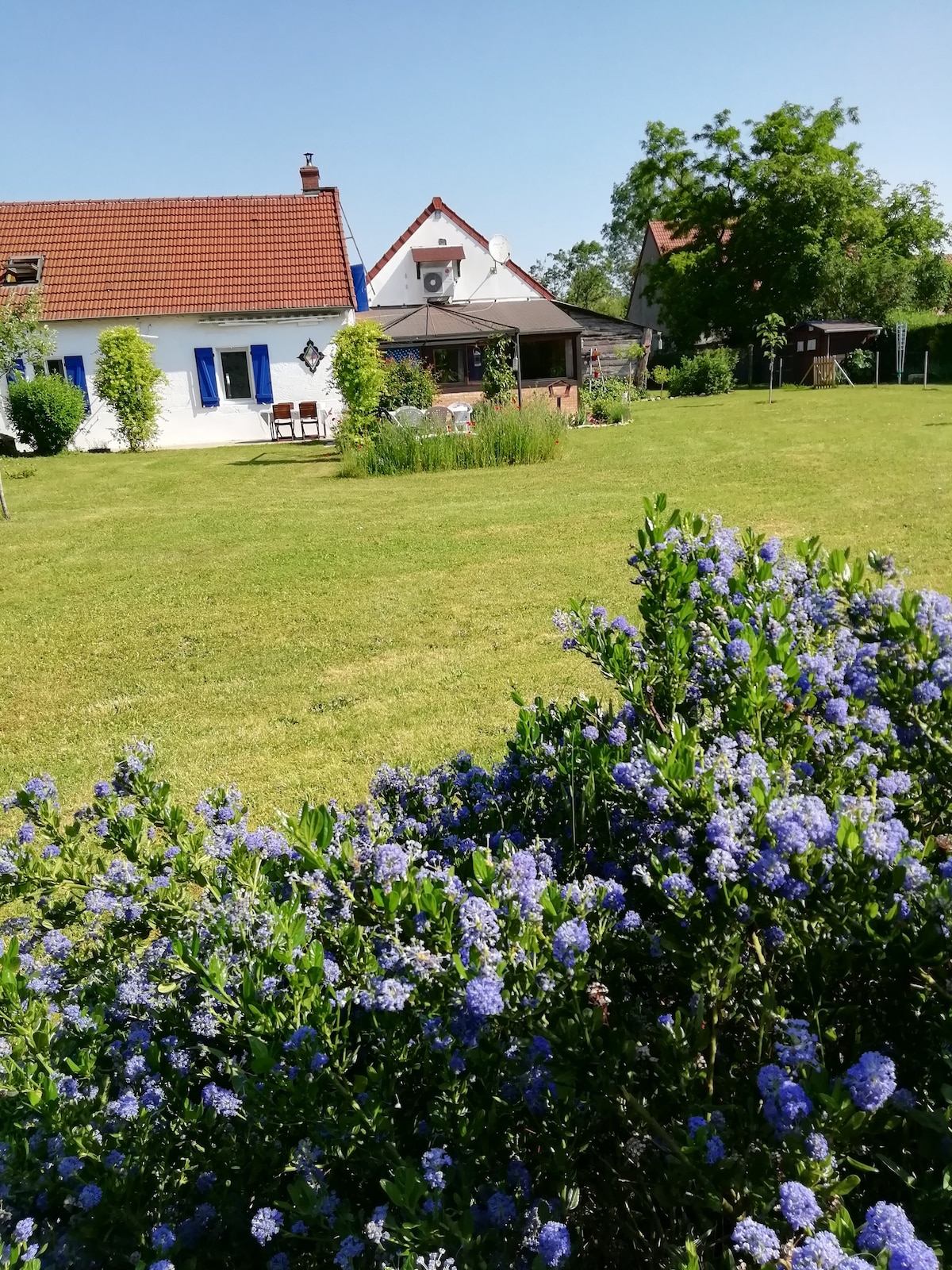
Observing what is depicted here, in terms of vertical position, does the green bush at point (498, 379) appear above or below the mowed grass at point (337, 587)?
above

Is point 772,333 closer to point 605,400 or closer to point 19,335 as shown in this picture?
point 605,400

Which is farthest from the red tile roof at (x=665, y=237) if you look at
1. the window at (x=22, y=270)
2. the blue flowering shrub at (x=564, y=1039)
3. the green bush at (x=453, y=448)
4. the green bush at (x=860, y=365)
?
the blue flowering shrub at (x=564, y=1039)

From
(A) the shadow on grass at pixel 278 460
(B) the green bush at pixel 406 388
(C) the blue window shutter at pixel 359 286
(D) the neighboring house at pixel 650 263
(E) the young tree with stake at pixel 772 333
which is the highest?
(D) the neighboring house at pixel 650 263

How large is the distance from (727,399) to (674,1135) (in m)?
30.5

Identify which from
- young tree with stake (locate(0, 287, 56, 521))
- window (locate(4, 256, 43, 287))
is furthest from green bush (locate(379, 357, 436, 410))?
window (locate(4, 256, 43, 287))

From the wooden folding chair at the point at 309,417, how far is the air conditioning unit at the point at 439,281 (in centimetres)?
1017

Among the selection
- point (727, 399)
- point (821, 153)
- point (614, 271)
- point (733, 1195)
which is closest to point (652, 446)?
point (727, 399)

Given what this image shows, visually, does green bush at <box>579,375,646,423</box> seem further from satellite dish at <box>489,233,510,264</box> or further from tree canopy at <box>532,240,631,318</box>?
tree canopy at <box>532,240,631,318</box>

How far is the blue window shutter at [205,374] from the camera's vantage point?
23344 mm

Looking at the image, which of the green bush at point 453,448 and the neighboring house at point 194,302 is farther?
the neighboring house at point 194,302

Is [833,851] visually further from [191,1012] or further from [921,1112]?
[191,1012]

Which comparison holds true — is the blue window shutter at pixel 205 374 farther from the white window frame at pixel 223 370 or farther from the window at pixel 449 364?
the window at pixel 449 364

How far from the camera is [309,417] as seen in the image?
77.3ft

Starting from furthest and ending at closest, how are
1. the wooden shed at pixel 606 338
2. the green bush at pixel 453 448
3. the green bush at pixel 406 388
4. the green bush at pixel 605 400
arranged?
the wooden shed at pixel 606 338 < the green bush at pixel 605 400 < the green bush at pixel 406 388 < the green bush at pixel 453 448
